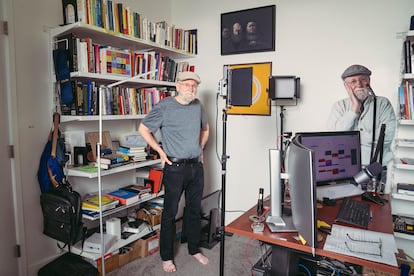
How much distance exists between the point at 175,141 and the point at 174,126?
12 cm

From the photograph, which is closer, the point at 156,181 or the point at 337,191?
the point at 337,191

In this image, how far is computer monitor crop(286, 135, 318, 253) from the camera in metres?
1.02

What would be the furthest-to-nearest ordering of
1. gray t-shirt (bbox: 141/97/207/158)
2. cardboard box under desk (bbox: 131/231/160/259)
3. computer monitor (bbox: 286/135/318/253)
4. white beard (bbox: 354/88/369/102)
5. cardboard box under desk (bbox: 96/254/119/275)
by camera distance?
cardboard box under desk (bbox: 131/231/160/259)
white beard (bbox: 354/88/369/102)
gray t-shirt (bbox: 141/97/207/158)
cardboard box under desk (bbox: 96/254/119/275)
computer monitor (bbox: 286/135/318/253)

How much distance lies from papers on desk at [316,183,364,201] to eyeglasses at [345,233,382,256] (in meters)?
0.59

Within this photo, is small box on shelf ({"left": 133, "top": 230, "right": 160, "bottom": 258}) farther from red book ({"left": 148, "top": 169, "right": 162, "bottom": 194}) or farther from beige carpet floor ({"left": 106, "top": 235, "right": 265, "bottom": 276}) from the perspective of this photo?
red book ({"left": 148, "top": 169, "right": 162, "bottom": 194})

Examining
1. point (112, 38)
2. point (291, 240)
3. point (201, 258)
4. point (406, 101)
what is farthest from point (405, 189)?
point (112, 38)

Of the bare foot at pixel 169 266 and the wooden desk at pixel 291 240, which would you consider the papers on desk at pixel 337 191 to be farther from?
the bare foot at pixel 169 266

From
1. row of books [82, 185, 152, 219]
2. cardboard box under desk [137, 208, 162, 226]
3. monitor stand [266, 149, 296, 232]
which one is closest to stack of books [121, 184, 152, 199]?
row of books [82, 185, 152, 219]

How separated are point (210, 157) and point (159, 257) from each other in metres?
1.25

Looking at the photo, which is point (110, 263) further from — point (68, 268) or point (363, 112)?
point (363, 112)

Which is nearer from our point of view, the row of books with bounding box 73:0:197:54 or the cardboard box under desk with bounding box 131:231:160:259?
the row of books with bounding box 73:0:197:54

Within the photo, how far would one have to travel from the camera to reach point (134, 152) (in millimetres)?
2693

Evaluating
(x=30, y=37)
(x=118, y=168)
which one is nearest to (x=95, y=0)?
(x=30, y=37)

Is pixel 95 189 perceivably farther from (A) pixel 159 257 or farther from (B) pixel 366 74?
(B) pixel 366 74
